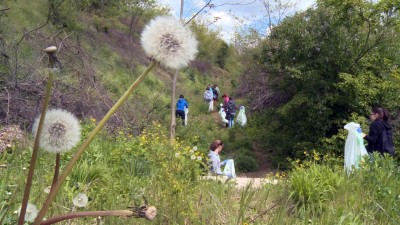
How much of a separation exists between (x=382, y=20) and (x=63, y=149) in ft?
44.8

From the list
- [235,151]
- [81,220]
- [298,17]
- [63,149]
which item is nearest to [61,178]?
[63,149]

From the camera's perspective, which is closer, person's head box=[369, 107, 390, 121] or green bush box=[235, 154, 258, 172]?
person's head box=[369, 107, 390, 121]

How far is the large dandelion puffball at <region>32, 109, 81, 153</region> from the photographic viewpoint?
1.40m

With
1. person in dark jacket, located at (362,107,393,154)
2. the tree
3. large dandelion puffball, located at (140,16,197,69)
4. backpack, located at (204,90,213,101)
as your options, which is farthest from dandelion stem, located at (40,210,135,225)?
backpack, located at (204,90,213,101)

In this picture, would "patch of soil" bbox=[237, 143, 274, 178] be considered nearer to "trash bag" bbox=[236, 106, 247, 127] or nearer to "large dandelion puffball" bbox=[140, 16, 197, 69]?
"trash bag" bbox=[236, 106, 247, 127]

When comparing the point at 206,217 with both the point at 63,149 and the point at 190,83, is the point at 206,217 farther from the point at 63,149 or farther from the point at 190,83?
the point at 190,83

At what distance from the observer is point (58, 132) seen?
142cm

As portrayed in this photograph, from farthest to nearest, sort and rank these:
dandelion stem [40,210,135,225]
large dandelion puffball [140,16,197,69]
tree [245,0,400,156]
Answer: tree [245,0,400,156]
large dandelion puffball [140,16,197,69]
dandelion stem [40,210,135,225]

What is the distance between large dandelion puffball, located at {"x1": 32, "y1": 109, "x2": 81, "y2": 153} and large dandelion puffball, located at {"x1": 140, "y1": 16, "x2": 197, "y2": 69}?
0.34m

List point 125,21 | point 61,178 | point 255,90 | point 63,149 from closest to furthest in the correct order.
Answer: point 61,178 < point 63,149 < point 255,90 < point 125,21

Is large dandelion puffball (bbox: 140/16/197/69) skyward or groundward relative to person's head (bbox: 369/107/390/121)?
groundward

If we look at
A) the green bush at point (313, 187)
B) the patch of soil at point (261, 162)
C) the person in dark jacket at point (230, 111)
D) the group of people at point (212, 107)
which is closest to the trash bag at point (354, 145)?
the green bush at point (313, 187)

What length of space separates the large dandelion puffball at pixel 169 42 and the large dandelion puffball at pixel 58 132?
34 centimetres

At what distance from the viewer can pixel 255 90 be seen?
1806 cm
